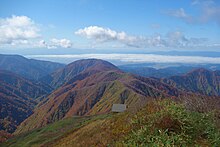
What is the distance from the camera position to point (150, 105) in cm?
1828

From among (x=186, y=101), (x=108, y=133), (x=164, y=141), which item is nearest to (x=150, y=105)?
(x=186, y=101)

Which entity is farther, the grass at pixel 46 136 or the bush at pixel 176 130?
the grass at pixel 46 136

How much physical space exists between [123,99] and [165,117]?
6698 inches

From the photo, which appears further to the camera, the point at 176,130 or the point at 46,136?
the point at 46,136

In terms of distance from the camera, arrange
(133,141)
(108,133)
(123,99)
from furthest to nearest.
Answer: (123,99), (108,133), (133,141)

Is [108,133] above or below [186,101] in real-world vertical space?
below

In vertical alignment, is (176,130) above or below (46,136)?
above

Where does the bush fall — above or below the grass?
above

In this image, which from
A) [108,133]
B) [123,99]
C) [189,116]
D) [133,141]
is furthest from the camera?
[123,99]

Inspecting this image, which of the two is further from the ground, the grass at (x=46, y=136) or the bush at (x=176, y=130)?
the bush at (x=176, y=130)

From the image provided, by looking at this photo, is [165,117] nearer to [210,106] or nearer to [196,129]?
[196,129]

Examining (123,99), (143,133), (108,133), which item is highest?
(143,133)

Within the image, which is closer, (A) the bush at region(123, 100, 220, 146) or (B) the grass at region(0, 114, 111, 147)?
(A) the bush at region(123, 100, 220, 146)

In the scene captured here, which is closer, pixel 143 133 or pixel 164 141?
pixel 164 141
